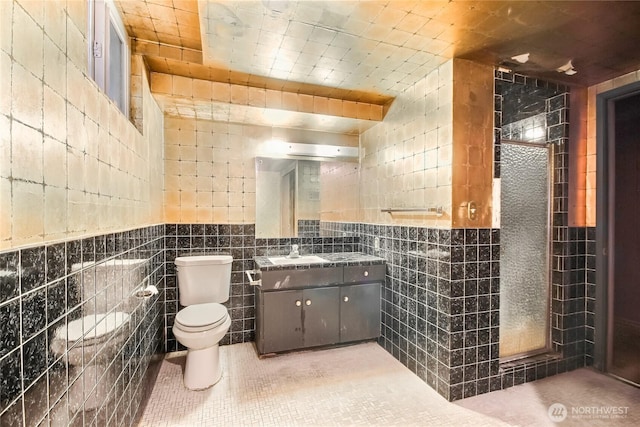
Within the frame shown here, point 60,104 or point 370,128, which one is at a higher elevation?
point 370,128

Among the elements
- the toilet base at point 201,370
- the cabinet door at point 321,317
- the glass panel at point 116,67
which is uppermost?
the glass panel at point 116,67

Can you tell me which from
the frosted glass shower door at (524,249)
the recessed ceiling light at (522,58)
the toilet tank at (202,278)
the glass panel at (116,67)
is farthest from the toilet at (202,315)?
the recessed ceiling light at (522,58)

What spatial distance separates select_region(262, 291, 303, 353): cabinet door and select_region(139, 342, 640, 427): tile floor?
0.15 meters

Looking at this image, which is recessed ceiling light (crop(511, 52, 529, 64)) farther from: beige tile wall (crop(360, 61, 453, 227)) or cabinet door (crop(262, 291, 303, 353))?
cabinet door (crop(262, 291, 303, 353))

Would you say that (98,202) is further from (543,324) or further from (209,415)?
(543,324)

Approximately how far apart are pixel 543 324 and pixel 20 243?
3185mm

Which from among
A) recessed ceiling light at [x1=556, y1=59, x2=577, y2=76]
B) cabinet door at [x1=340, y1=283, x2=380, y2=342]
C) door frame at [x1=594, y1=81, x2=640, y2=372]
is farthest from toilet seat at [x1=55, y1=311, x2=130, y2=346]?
door frame at [x1=594, y1=81, x2=640, y2=372]

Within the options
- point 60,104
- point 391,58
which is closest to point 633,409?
point 391,58

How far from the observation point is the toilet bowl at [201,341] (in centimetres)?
200

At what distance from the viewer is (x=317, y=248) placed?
309 centimetres

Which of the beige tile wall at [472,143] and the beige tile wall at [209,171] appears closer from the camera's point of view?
the beige tile wall at [472,143]

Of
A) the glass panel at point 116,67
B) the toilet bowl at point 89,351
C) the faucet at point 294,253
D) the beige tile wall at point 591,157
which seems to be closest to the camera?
the toilet bowl at point 89,351

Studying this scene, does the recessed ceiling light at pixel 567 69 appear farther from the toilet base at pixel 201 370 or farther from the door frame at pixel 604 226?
the toilet base at pixel 201 370

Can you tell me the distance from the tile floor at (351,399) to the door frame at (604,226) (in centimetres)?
30
